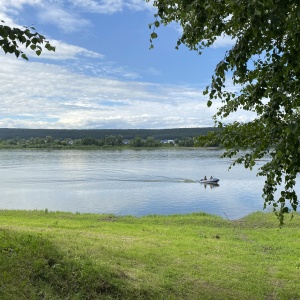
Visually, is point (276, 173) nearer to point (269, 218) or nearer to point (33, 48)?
point (33, 48)

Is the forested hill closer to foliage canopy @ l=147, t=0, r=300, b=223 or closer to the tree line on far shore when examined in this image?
the tree line on far shore

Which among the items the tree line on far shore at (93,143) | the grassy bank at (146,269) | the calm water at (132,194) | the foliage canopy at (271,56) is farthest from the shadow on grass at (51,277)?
the tree line on far shore at (93,143)

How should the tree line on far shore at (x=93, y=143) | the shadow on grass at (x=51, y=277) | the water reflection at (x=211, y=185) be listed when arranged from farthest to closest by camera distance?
1. the tree line on far shore at (x=93, y=143)
2. the water reflection at (x=211, y=185)
3. the shadow on grass at (x=51, y=277)

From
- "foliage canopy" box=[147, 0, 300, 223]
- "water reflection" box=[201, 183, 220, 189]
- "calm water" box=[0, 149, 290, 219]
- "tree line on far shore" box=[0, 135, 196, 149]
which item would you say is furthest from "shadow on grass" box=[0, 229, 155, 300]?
"tree line on far shore" box=[0, 135, 196, 149]

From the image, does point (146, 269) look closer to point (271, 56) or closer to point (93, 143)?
point (271, 56)

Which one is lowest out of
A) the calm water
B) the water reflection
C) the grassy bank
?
the calm water

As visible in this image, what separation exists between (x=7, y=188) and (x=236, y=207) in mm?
24181

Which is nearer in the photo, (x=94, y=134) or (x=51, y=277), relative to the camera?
(x=51, y=277)

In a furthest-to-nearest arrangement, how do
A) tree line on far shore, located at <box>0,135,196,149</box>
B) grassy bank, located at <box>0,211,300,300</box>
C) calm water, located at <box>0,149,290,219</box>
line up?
tree line on far shore, located at <box>0,135,196,149</box> → calm water, located at <box>0,149,290,219</box> → grassy bank, located at <box>0,211,300,300</box>

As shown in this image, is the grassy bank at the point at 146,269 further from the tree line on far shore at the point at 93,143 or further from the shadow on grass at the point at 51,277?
the tree line on far shore at the point at 93,143

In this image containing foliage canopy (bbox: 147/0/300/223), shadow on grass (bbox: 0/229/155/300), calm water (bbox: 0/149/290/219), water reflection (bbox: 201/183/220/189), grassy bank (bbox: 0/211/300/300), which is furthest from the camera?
water reflection (bbox: 201/183/220/189)

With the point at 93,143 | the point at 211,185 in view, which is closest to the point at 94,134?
the point at 93,143

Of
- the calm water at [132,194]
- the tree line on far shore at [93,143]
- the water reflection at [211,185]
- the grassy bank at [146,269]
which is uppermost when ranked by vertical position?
the tree line on far shore at [93,143]

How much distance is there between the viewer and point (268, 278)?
734 cm
